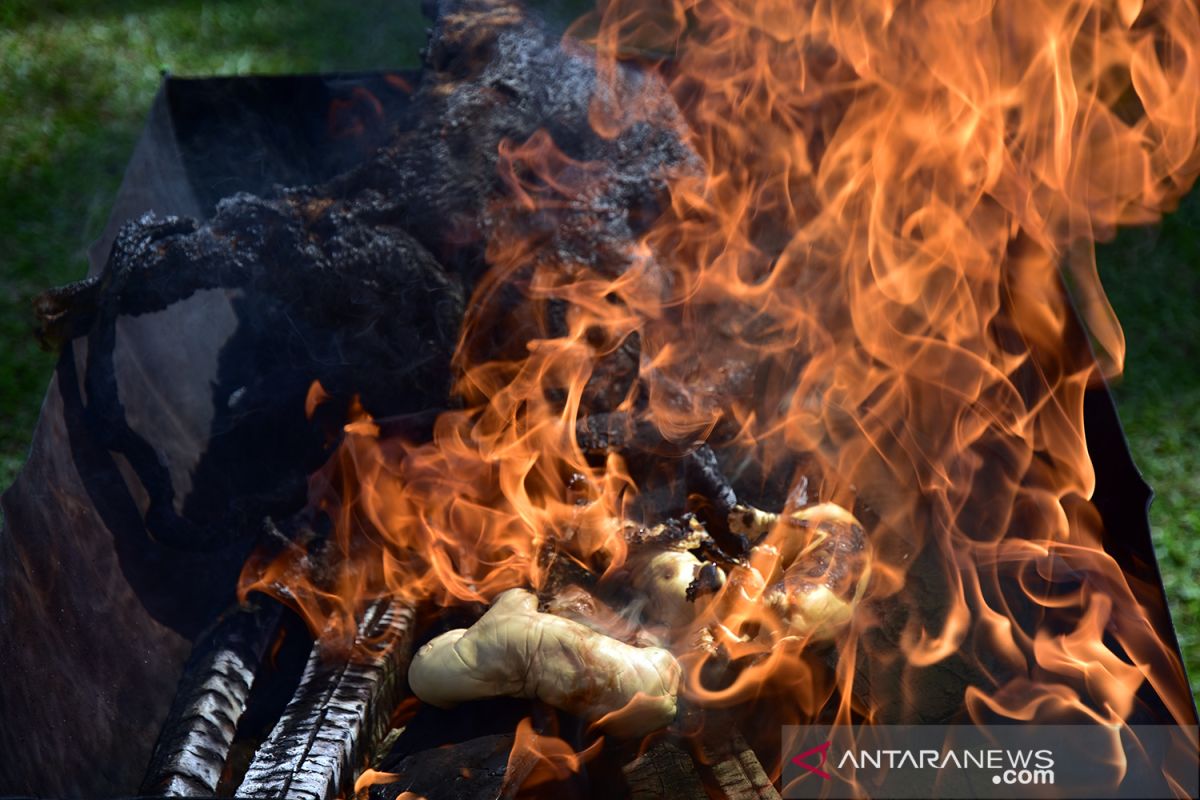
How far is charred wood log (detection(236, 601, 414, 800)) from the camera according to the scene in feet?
7.95

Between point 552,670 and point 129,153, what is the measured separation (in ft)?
14.5

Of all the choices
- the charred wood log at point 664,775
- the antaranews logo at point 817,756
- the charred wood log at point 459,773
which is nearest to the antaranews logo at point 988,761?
the antaranews logo at point 817,756

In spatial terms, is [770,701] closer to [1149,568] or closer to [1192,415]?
[1149,568]

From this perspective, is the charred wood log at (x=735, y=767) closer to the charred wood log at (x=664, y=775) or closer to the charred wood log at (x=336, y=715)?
the charred wood log at (x=664, y=775)

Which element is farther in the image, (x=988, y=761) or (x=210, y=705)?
(x=210, y=705)

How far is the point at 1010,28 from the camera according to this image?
3.82 meters

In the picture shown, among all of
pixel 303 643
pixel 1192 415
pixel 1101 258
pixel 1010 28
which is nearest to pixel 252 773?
pixel 303 643

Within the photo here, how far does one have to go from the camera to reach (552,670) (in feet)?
8.35

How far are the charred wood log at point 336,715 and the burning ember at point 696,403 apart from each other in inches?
0.8

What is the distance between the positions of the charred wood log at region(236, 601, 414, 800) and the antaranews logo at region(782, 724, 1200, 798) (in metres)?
1.08

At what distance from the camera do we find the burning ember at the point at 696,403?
2.62m

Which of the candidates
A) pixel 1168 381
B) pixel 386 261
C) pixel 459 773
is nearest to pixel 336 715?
pixel 459 773

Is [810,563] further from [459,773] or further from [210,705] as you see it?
[210,705]

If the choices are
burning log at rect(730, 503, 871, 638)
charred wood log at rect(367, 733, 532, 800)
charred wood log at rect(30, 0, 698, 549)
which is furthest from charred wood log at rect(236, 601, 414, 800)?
burning log at rect(730, 503, 871, 638)
